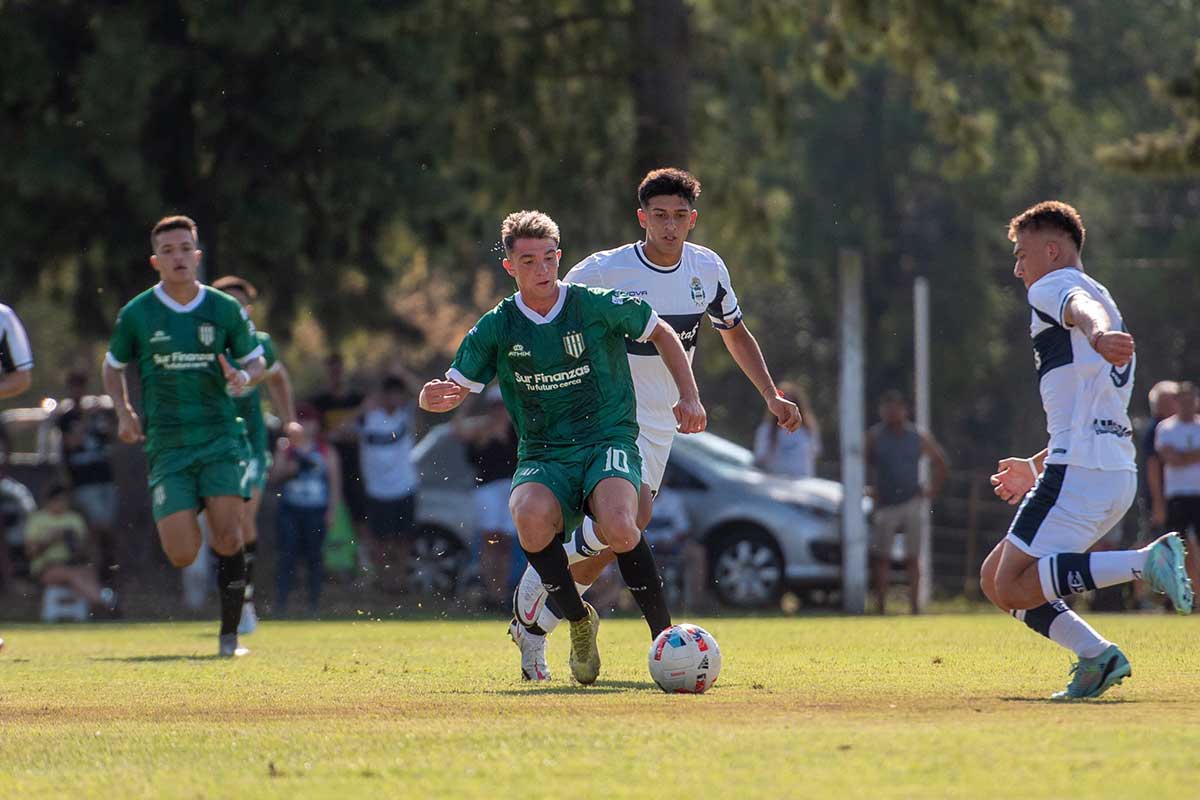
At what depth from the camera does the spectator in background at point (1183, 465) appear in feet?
59.1

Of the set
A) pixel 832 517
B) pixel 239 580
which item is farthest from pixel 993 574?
pixel 832 517

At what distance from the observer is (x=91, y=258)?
22.7 m

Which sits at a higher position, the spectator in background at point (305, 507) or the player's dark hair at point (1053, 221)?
the player's dark hair at point (1053, 221)

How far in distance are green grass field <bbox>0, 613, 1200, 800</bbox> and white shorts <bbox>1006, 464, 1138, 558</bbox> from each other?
2.05 ft

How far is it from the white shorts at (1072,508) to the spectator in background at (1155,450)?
34.0ft

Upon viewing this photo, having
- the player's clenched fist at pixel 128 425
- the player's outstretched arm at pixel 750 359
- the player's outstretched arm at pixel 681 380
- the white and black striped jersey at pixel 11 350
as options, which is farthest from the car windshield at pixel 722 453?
the player's outstretched arm at pixel 681 380

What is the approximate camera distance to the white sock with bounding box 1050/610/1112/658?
26.2 feet

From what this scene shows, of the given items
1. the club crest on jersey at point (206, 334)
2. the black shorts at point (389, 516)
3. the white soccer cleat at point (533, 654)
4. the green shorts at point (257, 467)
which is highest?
the club crest on jersey at point (206, 334)

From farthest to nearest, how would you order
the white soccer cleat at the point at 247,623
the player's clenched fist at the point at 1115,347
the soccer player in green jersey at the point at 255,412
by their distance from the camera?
the white soccer cleat at the point at 247,623, the soccer player in green jersey at the point at 255,412, the player's clenched fist at the point at 1115,347

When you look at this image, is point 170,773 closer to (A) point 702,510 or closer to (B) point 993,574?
(B) point 993,574

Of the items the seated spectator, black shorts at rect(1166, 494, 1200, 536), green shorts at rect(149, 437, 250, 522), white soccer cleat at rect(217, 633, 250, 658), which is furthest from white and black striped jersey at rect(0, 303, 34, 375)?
black shorts at rect(1166, 494, 1200, 536)

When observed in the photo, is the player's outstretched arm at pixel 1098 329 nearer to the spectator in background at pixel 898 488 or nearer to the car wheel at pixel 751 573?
the spectator in background at pixel 898 488

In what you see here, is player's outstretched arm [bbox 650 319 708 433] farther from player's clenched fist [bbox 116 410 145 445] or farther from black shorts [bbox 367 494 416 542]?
black shorts [bbox 367 494 416 542]

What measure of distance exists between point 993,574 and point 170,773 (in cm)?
361
